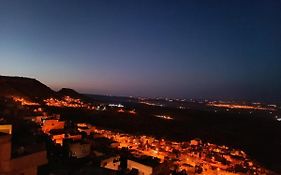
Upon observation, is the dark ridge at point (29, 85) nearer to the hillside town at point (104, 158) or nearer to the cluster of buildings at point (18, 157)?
the hillside town at point (104, 158)

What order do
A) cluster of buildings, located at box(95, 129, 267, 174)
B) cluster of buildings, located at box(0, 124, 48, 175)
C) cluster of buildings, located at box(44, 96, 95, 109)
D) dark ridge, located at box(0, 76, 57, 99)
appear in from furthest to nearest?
dark ridge, located at box(0, 76, 57, 99)
cluster of buildings, located at box(44, 96, 95, 109)
cluster of buildings, located at box(95, 129, 267, 174)
cluster of buildings, located at box(0, 124, 48, 175)

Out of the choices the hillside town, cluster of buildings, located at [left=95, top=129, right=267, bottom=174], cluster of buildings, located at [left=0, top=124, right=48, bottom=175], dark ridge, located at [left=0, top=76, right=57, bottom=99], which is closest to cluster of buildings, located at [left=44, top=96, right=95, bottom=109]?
dark ridge, located at [left=0, top=76, right=57, bottom=99]

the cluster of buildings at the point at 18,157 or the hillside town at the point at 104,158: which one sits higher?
the cluster of buildings at the point at 18,157

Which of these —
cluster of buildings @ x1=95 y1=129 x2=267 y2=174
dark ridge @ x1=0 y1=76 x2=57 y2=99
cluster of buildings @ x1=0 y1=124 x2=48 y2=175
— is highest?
dark ridge @ x1=0 y1=76 x2=57 y2=99

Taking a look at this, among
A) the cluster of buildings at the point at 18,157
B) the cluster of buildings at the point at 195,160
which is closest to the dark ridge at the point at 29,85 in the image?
the cluster of buildings at the point at 195,160

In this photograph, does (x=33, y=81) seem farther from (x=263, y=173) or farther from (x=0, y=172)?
(x=0, y=172)

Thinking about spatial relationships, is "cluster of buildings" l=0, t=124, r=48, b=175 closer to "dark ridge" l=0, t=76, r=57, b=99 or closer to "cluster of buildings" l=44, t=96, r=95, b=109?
"cluster of buildings" l=44, t=96, r=95, b=109

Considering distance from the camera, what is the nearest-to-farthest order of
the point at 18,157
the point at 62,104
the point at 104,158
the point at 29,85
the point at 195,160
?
the point at 18,157 → the point at 104,158 → the point at 195,160 → the point at 62,104 → the point at 29,85

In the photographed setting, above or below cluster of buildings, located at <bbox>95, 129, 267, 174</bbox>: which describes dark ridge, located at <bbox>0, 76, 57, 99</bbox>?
above

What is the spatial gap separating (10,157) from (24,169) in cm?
66

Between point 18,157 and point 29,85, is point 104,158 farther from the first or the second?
point 29,85

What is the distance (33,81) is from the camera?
96688 mm

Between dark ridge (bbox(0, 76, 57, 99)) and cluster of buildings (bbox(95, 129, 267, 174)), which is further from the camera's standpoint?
dark ridge (bbox(0, 76, 57, 99))

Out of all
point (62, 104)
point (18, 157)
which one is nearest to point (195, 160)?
point (18, 157)
